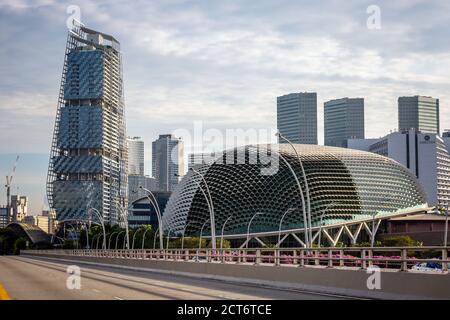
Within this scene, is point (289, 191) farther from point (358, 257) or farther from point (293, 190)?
point (358, 257)

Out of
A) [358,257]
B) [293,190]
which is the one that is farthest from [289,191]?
[358,257]

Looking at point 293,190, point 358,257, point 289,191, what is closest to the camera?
point 358,257

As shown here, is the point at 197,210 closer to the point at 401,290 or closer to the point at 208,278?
the point at 208,278

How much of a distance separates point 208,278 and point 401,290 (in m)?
21.3

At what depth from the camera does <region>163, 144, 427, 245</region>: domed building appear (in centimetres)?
16850

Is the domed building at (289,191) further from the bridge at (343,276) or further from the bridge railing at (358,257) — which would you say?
the bridge at (343,276)

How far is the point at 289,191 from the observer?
558 feet

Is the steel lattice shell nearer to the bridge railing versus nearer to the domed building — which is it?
the domed building

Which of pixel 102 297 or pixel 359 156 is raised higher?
pixel 359 156

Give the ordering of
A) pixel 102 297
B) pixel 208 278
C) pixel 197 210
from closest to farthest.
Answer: pixel 102 297 → pixel 208 278 → pixel 197 210

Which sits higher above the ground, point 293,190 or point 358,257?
point 293,190
